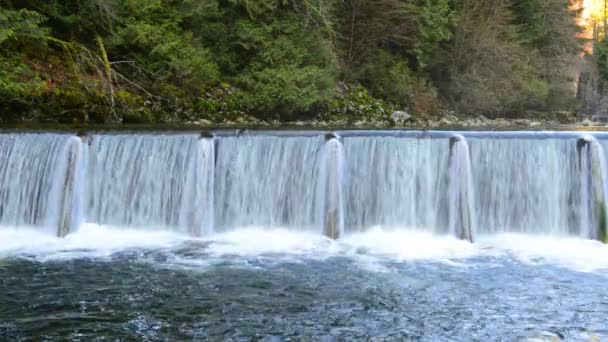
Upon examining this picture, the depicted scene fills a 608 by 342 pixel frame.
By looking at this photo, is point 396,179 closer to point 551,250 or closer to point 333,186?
point 333,186

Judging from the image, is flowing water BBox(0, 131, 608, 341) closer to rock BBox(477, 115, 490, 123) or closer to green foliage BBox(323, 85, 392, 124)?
green foliage BBox(323, 85, 392, 124)

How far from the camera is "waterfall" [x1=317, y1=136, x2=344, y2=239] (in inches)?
349

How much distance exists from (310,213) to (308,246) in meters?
0.93

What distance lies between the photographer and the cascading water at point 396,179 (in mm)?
9188

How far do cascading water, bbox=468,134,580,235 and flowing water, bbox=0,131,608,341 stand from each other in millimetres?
20

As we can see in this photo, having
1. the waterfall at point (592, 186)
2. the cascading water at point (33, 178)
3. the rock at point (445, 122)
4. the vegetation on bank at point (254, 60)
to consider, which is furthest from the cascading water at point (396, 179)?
the rock at point (445, 122)

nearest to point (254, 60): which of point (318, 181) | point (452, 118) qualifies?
point (318, 181)

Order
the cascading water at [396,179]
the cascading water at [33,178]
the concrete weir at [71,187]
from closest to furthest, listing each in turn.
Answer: the concrete weir at [71,187] < the cascading water at [33,178] < the cascading water at [396,179]

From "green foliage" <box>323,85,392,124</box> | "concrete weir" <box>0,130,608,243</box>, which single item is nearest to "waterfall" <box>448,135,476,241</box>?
"concrete weir" <box>0,130,608,243</box>

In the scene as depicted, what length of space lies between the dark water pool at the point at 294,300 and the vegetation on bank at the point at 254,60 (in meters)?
6.82

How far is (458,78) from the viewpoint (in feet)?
80.7

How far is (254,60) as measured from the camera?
16.5 meters

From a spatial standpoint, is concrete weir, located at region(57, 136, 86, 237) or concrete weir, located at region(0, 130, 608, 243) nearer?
concrete weir, located at region(57, 136, 86, 237)

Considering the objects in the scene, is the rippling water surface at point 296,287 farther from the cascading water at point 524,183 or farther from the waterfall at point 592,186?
the cascading water at point 524,183
